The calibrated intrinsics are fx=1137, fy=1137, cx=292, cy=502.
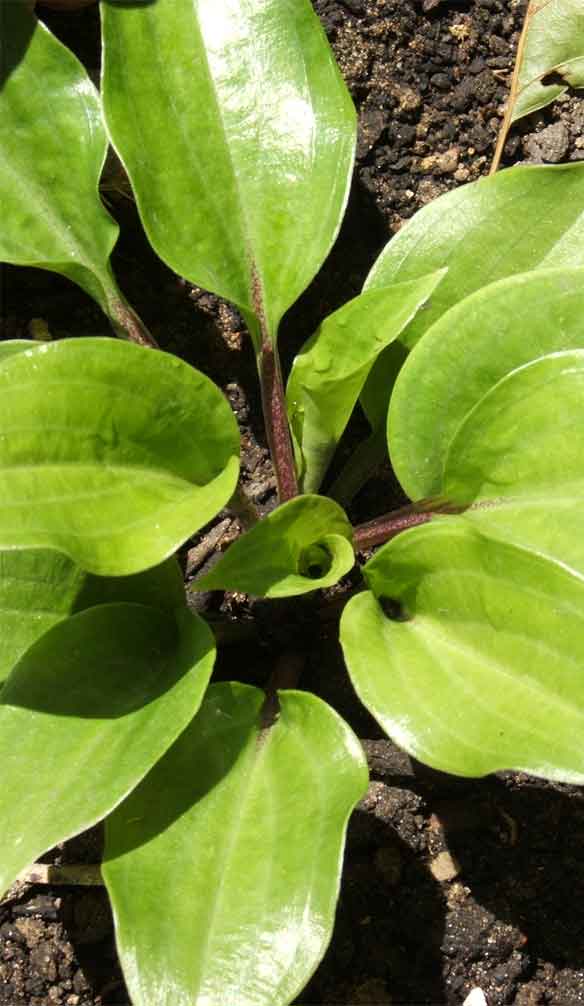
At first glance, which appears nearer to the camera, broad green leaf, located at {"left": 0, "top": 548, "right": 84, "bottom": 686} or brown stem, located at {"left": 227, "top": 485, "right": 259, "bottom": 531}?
broad green leaf, located at {"left": 0, "top": 548, "right": 84, "bottom": 686}

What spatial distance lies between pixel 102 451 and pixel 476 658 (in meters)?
0.42

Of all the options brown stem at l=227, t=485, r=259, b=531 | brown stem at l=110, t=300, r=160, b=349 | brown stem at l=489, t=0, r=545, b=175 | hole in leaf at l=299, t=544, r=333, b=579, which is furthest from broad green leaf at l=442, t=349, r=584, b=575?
brown stem at l=489, t=0, r=545, b=175

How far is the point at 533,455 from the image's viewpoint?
1183 millimetres

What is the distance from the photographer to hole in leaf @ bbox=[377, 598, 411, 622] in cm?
123

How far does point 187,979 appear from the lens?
1064mm

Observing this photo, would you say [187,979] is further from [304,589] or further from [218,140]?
[218,140]

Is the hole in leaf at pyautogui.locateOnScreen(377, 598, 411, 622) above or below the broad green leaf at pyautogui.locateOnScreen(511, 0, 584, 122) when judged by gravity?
below

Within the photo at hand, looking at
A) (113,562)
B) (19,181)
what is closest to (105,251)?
(19,181)

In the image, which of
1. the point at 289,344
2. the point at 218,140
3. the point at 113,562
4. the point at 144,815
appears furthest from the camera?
the point at 289,344

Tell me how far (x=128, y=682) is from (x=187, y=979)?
1.01 ft

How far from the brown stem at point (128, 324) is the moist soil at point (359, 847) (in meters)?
0.23

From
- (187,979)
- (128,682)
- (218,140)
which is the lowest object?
(187,979)

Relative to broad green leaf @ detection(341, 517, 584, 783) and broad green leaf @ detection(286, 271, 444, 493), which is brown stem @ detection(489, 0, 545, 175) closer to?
broad green leaf @ detection(286, 271, 444, 493)

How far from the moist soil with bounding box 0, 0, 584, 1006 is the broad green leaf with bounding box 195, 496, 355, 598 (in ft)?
0.79
